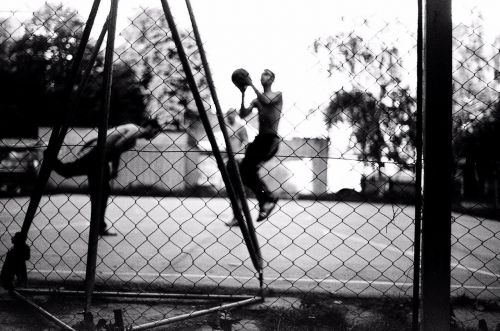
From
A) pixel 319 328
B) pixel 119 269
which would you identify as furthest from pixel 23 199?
pixel 319 328

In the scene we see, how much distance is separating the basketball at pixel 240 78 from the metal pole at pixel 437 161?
1.60 meters

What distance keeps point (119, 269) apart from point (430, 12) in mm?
3277

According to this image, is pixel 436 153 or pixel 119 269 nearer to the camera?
pixel 436 153

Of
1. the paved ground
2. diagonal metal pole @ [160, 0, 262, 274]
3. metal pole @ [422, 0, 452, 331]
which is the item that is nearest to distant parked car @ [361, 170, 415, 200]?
the paved ground

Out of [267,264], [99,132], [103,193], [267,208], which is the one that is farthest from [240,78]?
[267,208]

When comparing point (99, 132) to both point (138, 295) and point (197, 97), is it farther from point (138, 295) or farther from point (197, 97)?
point (138, 295)

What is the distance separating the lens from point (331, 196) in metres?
13.5

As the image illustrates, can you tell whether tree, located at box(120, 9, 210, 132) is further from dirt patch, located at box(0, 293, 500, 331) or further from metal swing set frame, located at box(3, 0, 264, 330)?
dirt patch, located at box(0, 293, 500, 331)

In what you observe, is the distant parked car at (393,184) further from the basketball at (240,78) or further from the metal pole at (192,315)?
the metal pole at (192,315)

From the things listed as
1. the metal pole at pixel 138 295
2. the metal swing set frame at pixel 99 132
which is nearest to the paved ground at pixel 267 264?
the metal pole at pixel 138 295

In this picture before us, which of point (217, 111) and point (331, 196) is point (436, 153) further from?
point (331, 196)

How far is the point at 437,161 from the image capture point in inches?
64.4

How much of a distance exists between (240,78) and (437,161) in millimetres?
1783

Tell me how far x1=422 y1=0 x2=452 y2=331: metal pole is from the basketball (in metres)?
1.60
